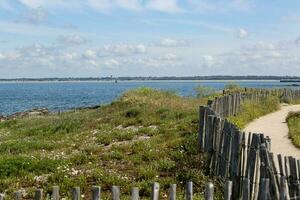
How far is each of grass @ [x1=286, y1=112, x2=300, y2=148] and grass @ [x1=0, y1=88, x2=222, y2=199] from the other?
402 centimetres

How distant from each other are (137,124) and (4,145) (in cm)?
734

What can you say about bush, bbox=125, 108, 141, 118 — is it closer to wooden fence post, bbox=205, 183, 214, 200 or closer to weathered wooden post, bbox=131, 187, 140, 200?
wooden fence post, bbox=205, 183, 214, 200

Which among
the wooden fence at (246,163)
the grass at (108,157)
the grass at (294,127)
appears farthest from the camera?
the grass at (294,127)

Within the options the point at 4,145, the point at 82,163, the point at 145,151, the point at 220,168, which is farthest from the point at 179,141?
the point at 4,145

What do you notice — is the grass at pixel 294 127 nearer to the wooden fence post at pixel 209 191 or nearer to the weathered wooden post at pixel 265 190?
the weathered wooden post at pixel 265 190

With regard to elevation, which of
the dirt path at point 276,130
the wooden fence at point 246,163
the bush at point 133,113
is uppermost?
the wooden fence at point 246,163

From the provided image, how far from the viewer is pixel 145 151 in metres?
18.1

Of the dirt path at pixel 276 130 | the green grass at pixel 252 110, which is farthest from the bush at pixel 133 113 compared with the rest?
the dirt path at pixel 276 130

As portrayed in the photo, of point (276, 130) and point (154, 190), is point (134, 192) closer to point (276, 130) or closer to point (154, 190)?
point (154, 190)

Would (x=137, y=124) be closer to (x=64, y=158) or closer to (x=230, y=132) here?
(x=64, y=158)

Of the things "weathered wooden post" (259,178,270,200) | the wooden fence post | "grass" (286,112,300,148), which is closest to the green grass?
"grass" (286,112,300,148)

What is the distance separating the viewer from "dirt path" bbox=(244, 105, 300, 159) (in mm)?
20416

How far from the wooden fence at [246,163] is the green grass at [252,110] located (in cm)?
1062

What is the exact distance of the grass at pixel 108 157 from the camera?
46.3ft
